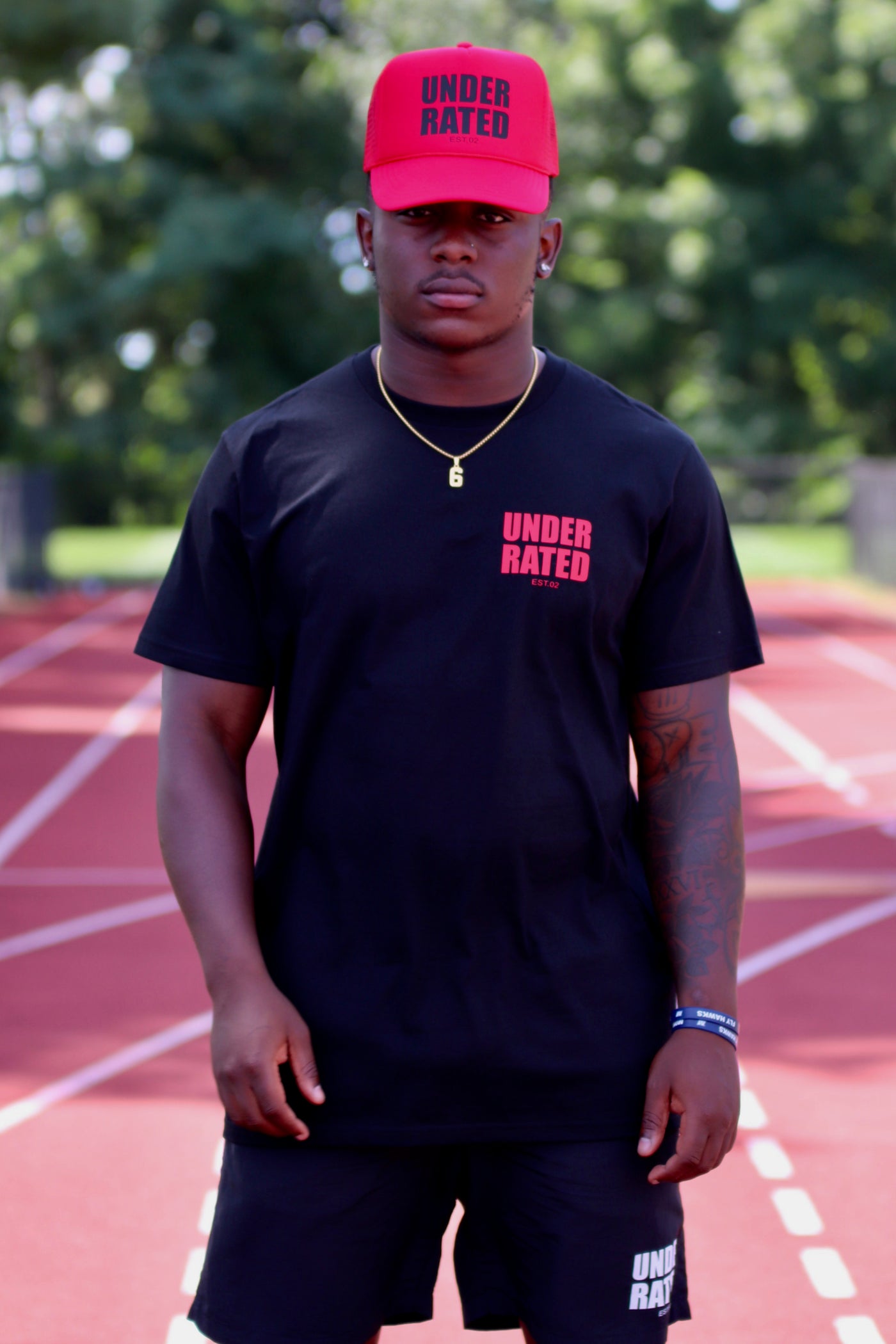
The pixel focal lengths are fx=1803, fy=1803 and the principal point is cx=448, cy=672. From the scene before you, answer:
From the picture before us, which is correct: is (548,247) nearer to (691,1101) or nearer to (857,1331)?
(691,1101)

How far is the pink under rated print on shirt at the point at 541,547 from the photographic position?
2.02 m

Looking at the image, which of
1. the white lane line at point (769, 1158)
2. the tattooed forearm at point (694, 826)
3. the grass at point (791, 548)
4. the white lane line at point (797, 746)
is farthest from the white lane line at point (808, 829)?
the grass at point (791, 548)

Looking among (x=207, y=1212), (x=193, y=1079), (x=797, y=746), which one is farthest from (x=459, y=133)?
(x=797, y=746)

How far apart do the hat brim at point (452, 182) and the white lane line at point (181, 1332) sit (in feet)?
7.98

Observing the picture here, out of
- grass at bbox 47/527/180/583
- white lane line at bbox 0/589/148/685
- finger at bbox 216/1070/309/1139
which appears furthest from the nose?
grass at bbox 47/527/180/583

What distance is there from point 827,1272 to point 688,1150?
212cm

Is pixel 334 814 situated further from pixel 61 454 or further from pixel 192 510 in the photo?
pixel 61 454

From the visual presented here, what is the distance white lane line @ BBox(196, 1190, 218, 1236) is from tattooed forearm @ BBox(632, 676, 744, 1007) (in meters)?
2.32

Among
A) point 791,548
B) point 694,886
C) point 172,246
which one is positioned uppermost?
point 172,246

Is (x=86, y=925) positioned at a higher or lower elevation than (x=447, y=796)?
lower

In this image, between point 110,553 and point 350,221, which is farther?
point 110,553

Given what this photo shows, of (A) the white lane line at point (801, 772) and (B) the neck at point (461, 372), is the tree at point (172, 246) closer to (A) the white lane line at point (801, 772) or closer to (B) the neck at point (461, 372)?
(A) the white lane line at point (801, 772)

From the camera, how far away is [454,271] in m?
2.09

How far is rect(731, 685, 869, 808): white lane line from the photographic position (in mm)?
10531
